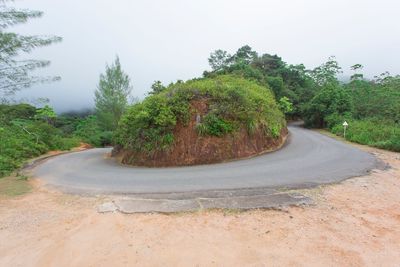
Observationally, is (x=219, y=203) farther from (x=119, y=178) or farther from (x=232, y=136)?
(x=232, y=136)

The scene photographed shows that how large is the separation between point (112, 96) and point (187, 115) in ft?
62.9

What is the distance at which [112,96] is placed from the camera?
96.7 ft

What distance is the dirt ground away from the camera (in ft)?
12.9

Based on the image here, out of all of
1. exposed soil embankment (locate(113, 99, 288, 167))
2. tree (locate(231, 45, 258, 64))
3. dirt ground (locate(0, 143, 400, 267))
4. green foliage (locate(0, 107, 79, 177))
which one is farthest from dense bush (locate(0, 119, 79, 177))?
tree (locate(231, 45, 258, 64))

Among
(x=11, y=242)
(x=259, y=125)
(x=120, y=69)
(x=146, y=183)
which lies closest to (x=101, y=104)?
(x=120, y=69)

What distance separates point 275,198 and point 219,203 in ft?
4.19

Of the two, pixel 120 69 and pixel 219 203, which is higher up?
pixel 120 69

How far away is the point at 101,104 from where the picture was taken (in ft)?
96.2

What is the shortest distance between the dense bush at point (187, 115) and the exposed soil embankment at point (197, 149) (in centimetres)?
25

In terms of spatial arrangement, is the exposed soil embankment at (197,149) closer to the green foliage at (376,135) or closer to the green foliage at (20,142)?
the green foliage at (20,142)

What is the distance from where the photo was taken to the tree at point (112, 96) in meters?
29.3

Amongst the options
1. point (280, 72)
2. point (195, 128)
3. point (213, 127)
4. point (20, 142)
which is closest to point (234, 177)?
point (213, 127)

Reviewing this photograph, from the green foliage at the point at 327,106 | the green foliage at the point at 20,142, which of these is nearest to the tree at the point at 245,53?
the green foliage at the point at 327,106

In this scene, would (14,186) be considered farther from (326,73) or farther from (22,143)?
(326,73)
